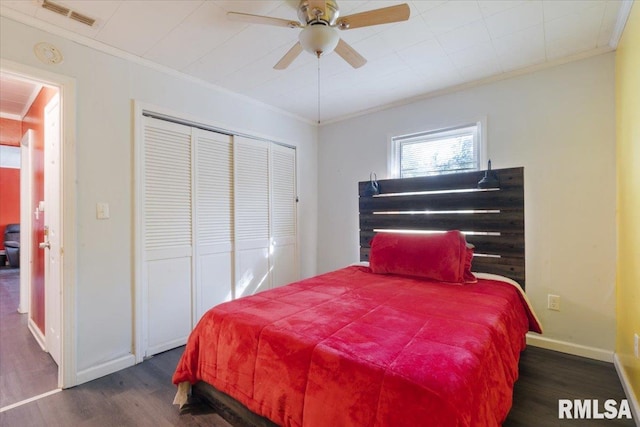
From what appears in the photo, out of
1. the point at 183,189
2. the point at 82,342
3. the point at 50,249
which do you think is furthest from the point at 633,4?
the point at 50,249

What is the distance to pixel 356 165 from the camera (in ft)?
12.2

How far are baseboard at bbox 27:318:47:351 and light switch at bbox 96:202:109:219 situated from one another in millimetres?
1396

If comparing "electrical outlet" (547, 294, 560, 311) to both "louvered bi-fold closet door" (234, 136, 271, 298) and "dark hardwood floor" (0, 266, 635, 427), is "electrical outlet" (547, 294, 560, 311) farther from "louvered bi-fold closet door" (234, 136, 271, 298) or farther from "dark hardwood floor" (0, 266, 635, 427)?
"louvered bi-fold closet door" (234, 136, 271, 298)

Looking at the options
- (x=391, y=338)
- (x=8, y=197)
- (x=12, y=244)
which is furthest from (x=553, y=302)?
(x=8, y=197)

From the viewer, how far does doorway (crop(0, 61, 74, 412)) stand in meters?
2.02

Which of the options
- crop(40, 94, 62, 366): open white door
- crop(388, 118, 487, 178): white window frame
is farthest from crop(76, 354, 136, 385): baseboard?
crop(388, 118, 487, 178): white window frame

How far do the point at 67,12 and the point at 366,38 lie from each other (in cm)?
194

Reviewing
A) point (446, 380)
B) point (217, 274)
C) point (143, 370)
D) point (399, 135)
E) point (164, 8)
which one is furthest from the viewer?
point (399, 135)

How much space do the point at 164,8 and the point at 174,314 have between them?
2346mm

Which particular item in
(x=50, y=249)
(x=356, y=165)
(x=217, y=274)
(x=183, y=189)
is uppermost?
(x=356, y=165)

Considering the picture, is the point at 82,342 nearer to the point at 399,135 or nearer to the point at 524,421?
the point at 524,421

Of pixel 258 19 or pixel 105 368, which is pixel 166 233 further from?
pixel 258 19

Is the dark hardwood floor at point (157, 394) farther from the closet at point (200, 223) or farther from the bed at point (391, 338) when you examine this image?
the closet at point (200, 223)

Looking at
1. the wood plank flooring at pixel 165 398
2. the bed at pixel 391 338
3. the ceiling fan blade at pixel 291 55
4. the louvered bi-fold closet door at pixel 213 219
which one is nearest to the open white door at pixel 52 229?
the wood plank flooring at pixel 165 398
